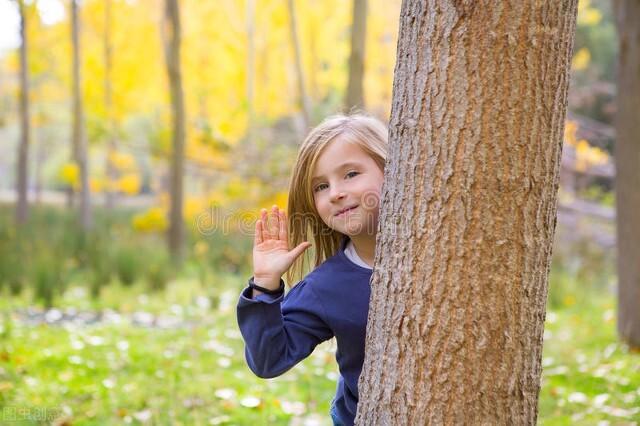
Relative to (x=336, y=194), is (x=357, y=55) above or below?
above

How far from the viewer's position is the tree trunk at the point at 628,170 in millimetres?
4953

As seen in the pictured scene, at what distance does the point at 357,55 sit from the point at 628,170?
10.6 feet

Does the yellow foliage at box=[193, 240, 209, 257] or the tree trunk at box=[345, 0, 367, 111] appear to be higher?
the tree trunk at box=[345, 0, 367, 111]

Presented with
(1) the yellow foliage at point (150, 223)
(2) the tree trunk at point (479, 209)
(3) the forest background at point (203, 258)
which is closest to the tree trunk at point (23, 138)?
(3) the forest background at point (203, 258)

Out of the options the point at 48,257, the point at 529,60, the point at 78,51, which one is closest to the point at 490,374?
the point at 529,60

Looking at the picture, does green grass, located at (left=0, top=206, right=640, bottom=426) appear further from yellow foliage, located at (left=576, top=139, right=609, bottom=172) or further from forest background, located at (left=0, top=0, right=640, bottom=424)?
yellow foliage, located at (left=576, top=139, right=609, bottom=172)

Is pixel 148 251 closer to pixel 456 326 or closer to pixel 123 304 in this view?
pixel 123 304

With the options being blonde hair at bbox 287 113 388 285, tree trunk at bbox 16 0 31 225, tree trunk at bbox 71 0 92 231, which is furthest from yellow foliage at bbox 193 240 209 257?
blonde hair at bbox 287 113 388 285

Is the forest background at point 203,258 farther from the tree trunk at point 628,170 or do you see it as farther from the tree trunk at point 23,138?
the tree trunk at point 23,138

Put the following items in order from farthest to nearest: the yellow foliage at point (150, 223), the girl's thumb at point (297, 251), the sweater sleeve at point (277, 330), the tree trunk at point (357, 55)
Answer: the yellow foliage at point (150, 223)
the tree trunk at point (357, 55)
the girl's thumb at point (297, 251)
the sweater sleeve at point (277, 330)

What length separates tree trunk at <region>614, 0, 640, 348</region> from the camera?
4.95m

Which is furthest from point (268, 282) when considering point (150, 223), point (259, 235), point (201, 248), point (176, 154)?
point (150, 223)

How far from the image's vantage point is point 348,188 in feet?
6.29

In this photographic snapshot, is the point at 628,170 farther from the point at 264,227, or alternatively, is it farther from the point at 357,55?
the point at 264,227
